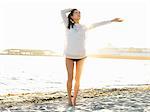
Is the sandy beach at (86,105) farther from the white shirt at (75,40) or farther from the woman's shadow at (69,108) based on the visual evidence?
the white shirt at (75,40)

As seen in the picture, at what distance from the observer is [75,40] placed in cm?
803

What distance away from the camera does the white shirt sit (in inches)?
315

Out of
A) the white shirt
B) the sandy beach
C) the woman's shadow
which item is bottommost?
the sandy beach

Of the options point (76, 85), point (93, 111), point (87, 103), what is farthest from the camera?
point (87, 103)

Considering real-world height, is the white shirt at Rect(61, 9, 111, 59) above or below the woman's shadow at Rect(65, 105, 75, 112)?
above

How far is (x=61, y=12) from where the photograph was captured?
8.00m

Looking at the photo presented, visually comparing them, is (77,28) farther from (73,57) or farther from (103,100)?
(103,100)

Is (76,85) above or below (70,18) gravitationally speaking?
below

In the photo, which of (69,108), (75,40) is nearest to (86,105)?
(69,108)

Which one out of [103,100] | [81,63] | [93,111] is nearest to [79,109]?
[93,111]

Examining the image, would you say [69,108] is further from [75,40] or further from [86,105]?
[75,40]

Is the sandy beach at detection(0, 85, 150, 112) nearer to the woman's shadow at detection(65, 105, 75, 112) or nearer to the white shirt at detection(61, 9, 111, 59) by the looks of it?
the woman's shadow at detection(65, 105, 75, 112)

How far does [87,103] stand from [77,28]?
1.98 metres

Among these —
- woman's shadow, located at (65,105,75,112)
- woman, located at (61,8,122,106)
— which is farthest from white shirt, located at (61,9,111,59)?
woman's shadow, located at (65,105,75,112)
